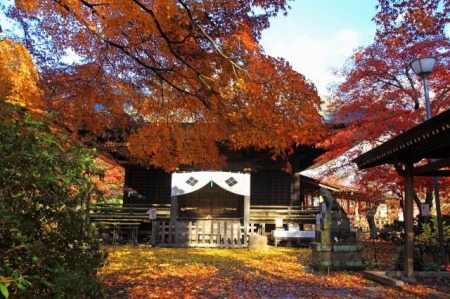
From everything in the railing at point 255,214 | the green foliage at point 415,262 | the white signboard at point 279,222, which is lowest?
the green foliage at point 415,262

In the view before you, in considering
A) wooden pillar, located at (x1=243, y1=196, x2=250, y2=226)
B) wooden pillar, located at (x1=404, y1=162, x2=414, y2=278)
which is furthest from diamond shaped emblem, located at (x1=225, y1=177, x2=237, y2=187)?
wooden pillar, located at (x1=404, y1=162, x2=414, y2=278)

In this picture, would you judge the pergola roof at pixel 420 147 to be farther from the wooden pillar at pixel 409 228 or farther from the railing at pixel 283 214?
the railing at pixel 283 214

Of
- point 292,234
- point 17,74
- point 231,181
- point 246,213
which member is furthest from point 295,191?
point 17,74

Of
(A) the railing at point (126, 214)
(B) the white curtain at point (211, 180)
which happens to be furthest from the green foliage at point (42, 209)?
(A) the railing at point (126, 214)

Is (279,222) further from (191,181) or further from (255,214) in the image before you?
(191,181)

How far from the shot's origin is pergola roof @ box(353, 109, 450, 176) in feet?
20.4

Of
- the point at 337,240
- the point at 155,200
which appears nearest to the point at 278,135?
the point at 337,240

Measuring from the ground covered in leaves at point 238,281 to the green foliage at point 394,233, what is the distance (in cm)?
857

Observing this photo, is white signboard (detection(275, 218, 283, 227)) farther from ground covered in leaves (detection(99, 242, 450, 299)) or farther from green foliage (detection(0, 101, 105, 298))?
green foliage (detection(0, 101, 105, 298))

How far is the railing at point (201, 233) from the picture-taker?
1525 cm

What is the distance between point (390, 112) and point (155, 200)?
11.5 m

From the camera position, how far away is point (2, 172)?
3734 millimetres

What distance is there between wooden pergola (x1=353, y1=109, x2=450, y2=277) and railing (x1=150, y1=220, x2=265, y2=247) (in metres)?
7.36

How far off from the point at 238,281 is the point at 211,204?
10.5 metres
